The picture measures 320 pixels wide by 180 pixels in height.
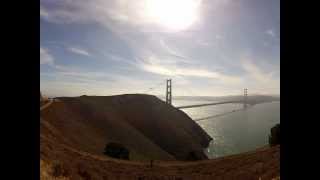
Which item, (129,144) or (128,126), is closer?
(129,144)

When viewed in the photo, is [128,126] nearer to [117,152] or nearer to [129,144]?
[129,144]

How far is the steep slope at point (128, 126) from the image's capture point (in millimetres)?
44778

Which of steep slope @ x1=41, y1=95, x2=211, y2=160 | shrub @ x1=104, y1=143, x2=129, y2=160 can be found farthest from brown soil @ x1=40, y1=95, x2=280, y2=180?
shrub @ x1=104, y1=143, x2=129, y2=160

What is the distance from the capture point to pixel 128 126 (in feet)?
198

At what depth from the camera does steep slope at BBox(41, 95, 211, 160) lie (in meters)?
44.8

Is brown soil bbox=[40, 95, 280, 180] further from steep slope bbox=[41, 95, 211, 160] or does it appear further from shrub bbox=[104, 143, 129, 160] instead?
shrub bbox=[104, 143, 129, 160]

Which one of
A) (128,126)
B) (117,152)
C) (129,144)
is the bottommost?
(129,144)

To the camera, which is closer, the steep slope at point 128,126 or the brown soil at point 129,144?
the brown soil at point 129,144

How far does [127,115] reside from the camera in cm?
7175

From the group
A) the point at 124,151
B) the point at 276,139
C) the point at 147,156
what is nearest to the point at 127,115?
the point at 147,156

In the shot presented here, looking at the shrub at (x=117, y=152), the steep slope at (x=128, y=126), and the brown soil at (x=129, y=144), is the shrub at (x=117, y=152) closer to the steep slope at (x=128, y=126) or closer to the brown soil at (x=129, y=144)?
the brown soil at (x=129, y=144)

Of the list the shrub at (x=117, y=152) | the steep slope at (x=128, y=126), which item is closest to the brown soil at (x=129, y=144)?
the steep slope at (x=128, y=126)

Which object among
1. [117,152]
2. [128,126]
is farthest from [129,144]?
[117,152]
